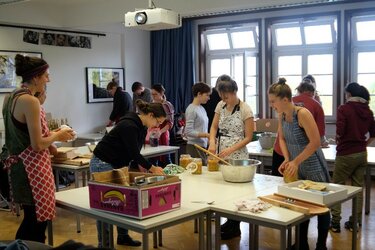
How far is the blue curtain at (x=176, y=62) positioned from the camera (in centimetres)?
768

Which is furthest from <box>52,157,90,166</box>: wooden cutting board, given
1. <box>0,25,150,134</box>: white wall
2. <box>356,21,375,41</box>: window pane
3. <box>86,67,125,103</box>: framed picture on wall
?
<box>356,21,375,41</box>: window pane

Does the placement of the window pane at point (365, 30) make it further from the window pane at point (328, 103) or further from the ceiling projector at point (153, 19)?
the ceiling projector at point (153, 19)

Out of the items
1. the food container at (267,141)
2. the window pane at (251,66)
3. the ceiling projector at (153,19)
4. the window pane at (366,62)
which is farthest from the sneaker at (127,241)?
the window pane at (366,62)

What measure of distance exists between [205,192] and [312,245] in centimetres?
146

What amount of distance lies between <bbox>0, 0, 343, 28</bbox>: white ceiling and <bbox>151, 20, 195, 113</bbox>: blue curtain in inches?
57.5

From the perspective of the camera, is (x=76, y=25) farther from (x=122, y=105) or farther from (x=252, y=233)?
(x=252, y=233)

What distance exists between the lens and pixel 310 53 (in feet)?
22.3

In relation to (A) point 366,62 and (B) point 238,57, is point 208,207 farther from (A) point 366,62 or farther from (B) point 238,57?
(B) point 238,57

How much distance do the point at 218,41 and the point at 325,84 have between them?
2.01 meters

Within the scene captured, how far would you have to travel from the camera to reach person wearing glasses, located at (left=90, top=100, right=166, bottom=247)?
2.77 meters

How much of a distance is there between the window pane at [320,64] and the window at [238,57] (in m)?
0.84

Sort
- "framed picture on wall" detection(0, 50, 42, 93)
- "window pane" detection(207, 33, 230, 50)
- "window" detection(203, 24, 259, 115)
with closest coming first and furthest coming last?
"framed picture on wall" detection(0, 50, 42, 93) < "window" detection(203, 24, 259, 115) < "window pane" detection(207, 33, 230, 50)

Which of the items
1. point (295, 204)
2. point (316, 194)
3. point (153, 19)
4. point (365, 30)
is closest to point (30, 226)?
point (295, 204)

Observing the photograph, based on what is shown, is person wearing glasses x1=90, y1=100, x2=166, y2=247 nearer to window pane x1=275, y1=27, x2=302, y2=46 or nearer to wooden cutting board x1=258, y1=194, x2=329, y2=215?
wooden cutting board x1=258, y1=194, x2=329, y2=215
